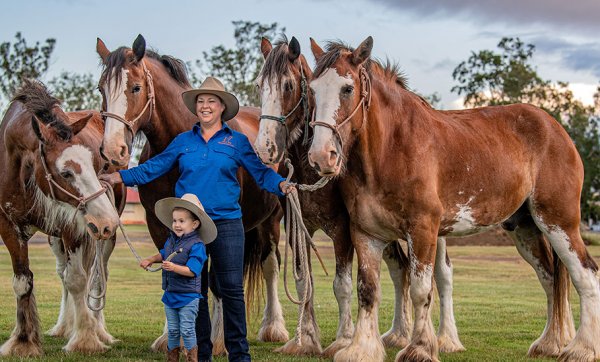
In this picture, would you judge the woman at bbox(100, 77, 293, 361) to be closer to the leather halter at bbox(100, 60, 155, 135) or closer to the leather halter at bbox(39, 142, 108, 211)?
the leather halter at bbox(39, 142, 108, 211)

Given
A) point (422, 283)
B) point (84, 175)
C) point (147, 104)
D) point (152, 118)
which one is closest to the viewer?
point (84, 175)

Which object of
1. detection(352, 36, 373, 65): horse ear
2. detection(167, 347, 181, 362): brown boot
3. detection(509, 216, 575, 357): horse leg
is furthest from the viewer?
detection(509, 216, 575, 357): horse leg

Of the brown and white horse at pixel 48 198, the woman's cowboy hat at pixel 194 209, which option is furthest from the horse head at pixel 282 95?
the brown and white horse at pixel 48 198

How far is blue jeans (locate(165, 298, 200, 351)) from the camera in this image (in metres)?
5.76

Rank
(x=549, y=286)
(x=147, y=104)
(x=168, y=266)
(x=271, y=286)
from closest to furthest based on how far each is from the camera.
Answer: (x=168, y=266) → (x=147, y=104) → (x=549, y=286) → (x=271, y=286)

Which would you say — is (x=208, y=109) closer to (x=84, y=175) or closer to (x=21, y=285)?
(x=84, y=175)

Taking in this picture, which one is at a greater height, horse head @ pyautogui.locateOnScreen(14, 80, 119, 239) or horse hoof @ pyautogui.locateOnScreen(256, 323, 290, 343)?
horse head @ pyautogui.locateOnScreen(14, 80, 119, 239)

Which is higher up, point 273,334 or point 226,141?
point 226,141

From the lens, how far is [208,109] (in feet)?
20.1

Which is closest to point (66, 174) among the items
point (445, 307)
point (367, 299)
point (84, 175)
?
point (84, 175)

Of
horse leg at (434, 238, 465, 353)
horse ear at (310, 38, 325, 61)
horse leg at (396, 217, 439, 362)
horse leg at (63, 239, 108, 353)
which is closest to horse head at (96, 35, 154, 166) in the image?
horse ear at (310, 38, 325, 61)

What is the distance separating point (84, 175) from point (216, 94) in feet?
4.15

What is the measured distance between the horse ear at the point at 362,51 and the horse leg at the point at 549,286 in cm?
279

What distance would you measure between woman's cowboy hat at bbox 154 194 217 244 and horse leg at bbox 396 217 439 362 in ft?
5.57
